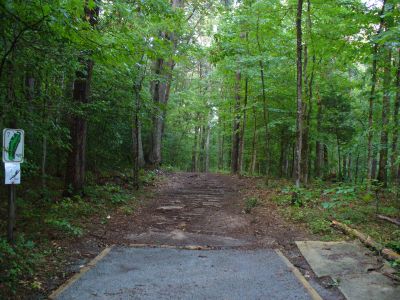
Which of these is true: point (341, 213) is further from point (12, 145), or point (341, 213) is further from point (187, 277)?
point (12, 145)

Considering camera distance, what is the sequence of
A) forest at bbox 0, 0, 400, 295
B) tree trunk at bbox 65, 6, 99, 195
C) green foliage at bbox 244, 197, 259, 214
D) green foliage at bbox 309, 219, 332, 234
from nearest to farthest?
1. forest at bbox 0, 0, 400, 295
2. green foliage at bbox 309, 219, 332, 234
3. tree trunk at bbox 65, 6, 99, 195
4. green foliage at bbox 244, 197, 259, 214

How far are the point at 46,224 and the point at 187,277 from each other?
3.57 meters

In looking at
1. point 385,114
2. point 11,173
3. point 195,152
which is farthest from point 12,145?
point 195,152

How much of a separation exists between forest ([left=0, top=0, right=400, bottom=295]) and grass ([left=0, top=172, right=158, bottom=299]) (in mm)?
42

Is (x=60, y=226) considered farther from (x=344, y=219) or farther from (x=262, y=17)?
(x=262, y=17)

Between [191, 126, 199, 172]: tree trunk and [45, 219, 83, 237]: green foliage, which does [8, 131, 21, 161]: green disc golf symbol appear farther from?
[191, 126, 199, 172]: tree trunk

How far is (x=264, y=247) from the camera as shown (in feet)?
20.8

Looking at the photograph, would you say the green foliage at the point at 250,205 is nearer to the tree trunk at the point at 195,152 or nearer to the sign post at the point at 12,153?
the sign post at the point at 12,153

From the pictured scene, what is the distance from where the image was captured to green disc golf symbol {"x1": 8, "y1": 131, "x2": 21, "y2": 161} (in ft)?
15.0

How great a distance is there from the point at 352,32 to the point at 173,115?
1922 centimetres

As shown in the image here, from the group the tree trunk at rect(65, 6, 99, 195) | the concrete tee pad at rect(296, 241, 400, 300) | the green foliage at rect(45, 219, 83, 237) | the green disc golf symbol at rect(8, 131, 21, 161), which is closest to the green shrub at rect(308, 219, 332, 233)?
the concrete tee pad at rect(296, 241, 400, 300)

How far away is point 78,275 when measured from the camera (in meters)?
4.61

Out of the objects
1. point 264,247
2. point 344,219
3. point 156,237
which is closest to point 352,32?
point 344,219

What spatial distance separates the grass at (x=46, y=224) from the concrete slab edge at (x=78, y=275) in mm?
228
